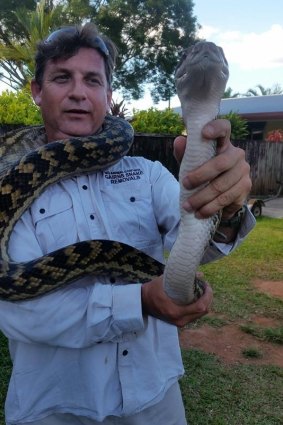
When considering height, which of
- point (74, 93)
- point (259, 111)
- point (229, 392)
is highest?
point (74, 93)

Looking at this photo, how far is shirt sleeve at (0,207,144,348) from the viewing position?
196cm

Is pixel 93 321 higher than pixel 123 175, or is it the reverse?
pixel 123 175

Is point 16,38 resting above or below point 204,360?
above

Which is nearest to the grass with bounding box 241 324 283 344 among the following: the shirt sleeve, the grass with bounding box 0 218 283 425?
the grass with bounding box 0 218 283 425

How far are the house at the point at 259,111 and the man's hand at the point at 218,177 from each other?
27.1 meters

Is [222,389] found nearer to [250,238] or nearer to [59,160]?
[59,160]

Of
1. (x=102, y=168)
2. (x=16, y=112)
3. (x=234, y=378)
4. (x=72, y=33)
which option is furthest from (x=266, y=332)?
(x=16, y=112)

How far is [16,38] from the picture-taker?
1110 inches

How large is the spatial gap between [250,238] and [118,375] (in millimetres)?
9876

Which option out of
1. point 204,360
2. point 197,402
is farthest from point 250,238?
→ point 197,402

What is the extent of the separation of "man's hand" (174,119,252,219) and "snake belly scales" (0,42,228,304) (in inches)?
1.4

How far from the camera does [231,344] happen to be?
580 centimetres

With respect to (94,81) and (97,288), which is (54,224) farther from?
(94,81)

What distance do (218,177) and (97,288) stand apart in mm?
734
